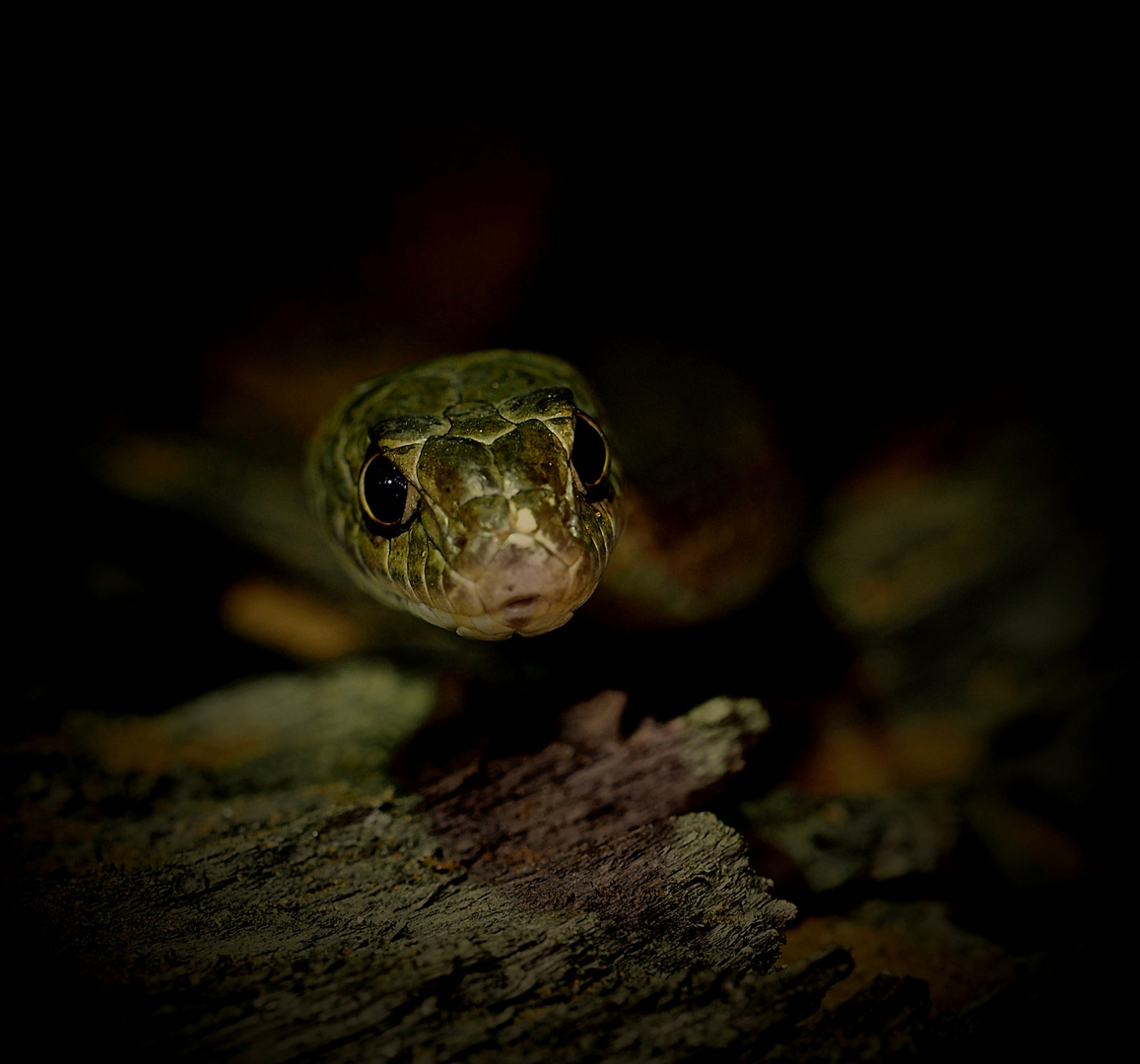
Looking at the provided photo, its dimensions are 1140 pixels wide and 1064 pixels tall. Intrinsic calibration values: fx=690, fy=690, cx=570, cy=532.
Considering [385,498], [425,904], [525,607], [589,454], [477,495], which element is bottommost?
[425,904]

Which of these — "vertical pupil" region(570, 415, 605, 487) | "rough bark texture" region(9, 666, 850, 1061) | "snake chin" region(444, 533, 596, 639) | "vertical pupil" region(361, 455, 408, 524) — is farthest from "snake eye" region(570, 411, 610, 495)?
"rough bark texture" region(9, 666, 850, 1061)

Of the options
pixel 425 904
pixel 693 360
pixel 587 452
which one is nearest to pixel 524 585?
pixel 587 452

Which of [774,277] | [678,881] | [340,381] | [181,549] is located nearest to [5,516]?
[181,549]

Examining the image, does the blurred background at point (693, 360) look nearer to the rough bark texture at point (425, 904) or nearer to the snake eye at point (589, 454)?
the rough bark texture at point (425, 904)

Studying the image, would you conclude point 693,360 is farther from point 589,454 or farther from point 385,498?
point 385,498

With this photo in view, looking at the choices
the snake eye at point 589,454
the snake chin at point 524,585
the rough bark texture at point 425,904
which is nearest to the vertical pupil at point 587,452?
the snake eye at point 589,454
